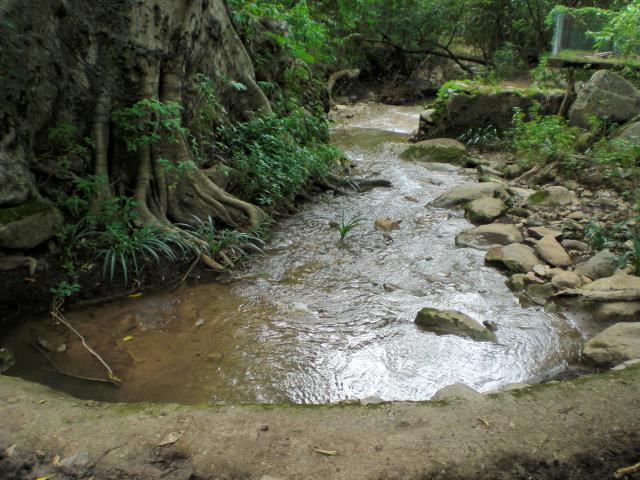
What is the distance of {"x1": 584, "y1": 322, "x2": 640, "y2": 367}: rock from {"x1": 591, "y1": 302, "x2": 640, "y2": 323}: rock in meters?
0.44

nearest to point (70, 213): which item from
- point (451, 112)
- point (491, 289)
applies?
point (491, 289)

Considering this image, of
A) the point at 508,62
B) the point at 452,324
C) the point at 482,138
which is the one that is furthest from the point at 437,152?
the point at 508,62

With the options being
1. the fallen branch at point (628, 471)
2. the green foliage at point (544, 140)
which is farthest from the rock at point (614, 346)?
the green foliage at point (544, 140)

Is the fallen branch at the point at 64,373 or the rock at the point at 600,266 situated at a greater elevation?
the rock at the point at 600,266

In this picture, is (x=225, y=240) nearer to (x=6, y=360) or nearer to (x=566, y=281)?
(x=6, y=360)

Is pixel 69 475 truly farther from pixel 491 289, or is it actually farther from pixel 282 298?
pixel 491 289

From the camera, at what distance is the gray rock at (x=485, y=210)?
650 centimetres

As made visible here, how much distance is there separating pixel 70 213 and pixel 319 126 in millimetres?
5130

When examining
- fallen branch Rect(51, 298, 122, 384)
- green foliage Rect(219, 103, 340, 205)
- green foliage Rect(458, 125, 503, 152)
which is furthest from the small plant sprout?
green foliage Rect(458, 125, 503, 152)

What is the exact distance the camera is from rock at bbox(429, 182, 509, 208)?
7.19m

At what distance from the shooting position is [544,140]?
337 inches

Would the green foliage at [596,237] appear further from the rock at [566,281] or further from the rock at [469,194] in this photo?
the rock at [469,194]

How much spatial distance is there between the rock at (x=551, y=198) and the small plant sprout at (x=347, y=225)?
252 cm

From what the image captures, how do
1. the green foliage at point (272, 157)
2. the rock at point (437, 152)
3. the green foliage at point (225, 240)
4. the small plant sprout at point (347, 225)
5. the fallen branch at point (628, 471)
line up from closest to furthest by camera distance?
the fallen branch at point (628, 471)
the green foliage at point (225, 240)
the small plant sprout at point (347, 225)
the green foliage at point (272, 157)
the rock at point (437, 152)
